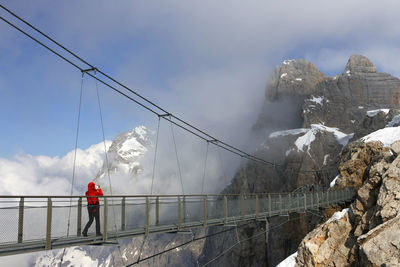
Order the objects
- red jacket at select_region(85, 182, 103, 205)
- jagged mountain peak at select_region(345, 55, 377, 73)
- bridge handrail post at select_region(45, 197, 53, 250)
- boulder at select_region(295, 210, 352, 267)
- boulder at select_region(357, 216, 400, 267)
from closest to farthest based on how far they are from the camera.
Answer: bridge handrail post at select_region(45, 197, 53, 250), red jacket at select_region(85, 182, 103, 205), boulder at select_region(357, 216, 400, 267), boulder at select_region(295, 210, 352, 267), jagged mountain peak at select_region(345, 55, 377, 73)

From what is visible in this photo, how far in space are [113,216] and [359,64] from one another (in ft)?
277

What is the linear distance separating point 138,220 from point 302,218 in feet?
120

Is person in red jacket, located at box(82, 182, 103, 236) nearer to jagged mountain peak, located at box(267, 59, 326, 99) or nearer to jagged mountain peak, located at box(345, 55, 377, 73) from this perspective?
jagged mountain peak, located at box(267, 59, 326, 99)

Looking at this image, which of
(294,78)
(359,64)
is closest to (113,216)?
(294,78)

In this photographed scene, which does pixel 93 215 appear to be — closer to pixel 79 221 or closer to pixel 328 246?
pixel 79 221

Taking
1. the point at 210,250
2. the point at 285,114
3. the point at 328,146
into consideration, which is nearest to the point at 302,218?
the point at 328,146

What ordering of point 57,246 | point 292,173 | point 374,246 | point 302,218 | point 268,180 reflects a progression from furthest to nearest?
1. point 268,180
2. point 292,173
3. point 302,218
4. point 374,246
5. point 57,246

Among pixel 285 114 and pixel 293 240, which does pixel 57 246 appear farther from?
pixel 285 114

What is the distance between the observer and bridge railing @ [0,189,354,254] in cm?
712

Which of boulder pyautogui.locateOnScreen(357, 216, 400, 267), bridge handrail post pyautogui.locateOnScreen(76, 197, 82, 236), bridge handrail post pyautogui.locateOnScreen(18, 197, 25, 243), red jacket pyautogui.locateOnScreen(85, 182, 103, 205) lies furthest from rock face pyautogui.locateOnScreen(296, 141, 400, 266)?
bridge handrail post pyautogui.locateOnScreen(18, 197, 25, 243)

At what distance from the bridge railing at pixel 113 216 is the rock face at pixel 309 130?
17.5 metres

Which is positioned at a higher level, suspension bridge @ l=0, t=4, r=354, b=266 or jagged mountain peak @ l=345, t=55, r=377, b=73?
jagged mountain peak @ l=345, t=55, r=377, b=73

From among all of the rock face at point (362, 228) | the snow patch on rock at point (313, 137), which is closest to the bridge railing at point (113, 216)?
the rock face at point (362, 228)

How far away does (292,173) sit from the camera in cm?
5453
